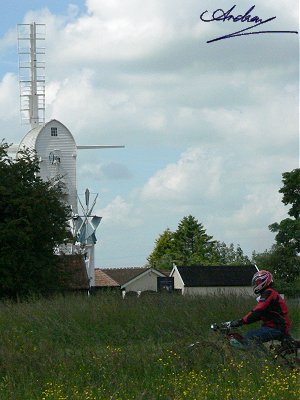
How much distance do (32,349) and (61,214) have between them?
33.1 m

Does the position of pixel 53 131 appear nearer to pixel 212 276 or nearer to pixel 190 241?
pixel 212 276

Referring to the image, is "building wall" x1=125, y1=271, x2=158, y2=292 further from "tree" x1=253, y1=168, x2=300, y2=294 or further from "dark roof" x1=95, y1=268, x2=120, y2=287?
"tree" x1=253, y1=168, x2=300, y2=294

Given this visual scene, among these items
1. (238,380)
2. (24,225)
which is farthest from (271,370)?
(24,225)

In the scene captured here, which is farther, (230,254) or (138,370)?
(230,254)

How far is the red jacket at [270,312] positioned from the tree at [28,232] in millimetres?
32735

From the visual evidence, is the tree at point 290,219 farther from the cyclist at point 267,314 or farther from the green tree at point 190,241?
the cyclist at point 267,314

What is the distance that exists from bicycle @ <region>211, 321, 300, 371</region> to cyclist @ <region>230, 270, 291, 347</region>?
102 mm

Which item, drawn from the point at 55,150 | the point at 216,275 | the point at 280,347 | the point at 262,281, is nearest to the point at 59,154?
the point at 55,150

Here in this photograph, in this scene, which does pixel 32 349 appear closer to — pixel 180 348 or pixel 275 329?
pixel 180 348

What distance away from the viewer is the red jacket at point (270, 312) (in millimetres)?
14109

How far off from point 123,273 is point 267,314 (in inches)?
4235

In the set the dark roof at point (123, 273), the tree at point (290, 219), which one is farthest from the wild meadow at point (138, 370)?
the dark roof at point (123, 273)

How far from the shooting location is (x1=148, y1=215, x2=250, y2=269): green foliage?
12681 centimetres

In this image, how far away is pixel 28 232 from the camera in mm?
47625
